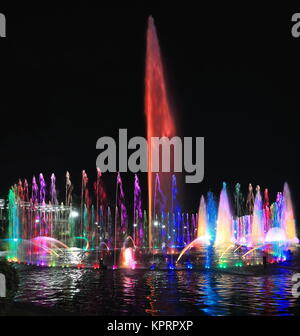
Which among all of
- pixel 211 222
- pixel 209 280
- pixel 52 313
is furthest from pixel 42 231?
pixel 52 313

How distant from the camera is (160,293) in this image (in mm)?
16594

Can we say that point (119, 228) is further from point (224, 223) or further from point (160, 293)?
point (160, 293)

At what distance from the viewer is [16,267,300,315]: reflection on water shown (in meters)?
13.6

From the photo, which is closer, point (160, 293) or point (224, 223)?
point (160, 293)

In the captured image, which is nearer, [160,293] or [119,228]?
[160,293]

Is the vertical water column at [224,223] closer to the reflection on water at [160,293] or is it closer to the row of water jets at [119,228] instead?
the row of water jets at [119,228]

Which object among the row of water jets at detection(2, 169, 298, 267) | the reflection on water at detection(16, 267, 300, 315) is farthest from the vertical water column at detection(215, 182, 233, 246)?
the reflection on water at detection(16, 267, 300, 315)

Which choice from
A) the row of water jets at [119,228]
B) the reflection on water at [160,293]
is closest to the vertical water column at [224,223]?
the row of water jets at [119,228]

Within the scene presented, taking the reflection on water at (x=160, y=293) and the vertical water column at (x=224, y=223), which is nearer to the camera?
the reflection on water at (x=160, y=293)

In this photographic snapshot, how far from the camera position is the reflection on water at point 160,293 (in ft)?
44.5

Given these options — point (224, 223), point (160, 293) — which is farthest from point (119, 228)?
point (160, 293)

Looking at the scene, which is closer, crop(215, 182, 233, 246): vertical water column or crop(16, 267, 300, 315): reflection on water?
crop(16, 267, 300, 315): reflection on water

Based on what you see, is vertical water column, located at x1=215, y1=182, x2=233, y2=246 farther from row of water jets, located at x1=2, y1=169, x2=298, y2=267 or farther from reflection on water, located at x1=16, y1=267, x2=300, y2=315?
reflection on water, located at x1=16, y1=267, x2=300, y2=315
